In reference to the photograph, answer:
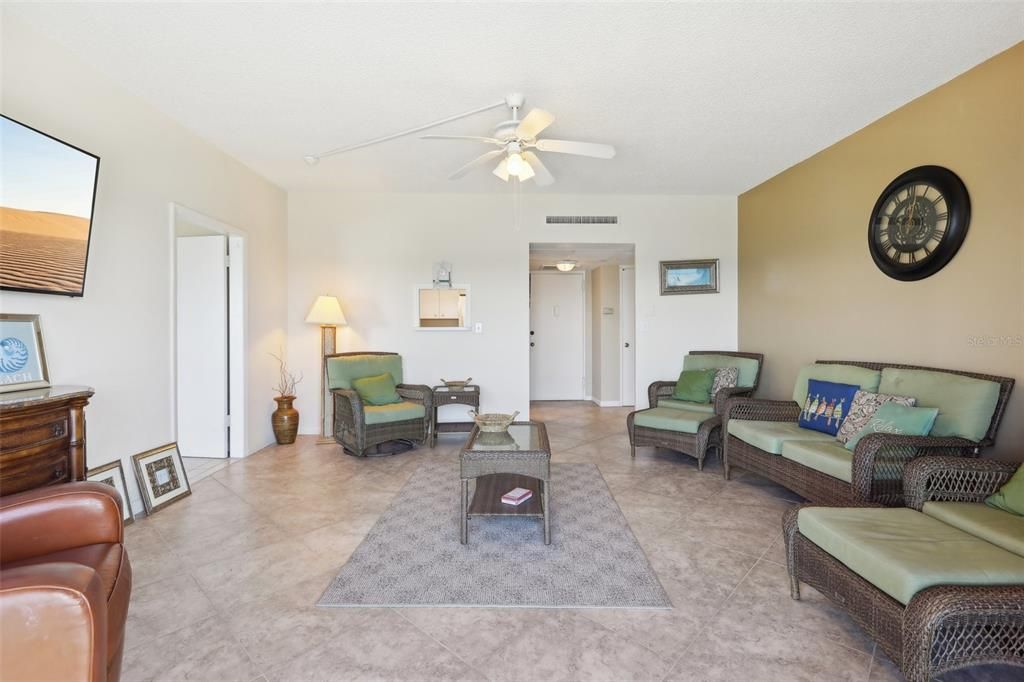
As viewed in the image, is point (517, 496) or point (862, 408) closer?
point (517, 496)

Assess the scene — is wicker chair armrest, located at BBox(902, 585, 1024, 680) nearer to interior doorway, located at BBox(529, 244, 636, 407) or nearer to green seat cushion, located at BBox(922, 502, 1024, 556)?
green seat cushion, located at BBox(922, 502, 1024, 556)

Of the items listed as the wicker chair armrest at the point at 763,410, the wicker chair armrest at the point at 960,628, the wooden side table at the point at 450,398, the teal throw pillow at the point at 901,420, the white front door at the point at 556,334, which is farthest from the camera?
the white front door at the point at 556,334

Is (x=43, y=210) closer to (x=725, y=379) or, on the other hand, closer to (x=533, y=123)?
(x=533, y=123)

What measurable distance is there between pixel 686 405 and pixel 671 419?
0.46 meters

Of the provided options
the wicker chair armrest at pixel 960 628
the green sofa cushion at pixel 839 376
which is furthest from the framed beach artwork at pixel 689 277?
the wicker chair armrest at pixel 960 628

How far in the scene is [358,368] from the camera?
174 inches

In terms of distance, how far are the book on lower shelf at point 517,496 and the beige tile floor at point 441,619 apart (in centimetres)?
67

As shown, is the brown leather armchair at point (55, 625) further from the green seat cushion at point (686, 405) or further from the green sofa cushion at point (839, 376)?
the green seat cushion at point (686, 405)

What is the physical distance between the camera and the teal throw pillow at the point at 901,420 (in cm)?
232

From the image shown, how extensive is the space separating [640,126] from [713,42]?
0.95 metres

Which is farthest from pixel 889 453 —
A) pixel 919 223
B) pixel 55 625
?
pixel 55 625

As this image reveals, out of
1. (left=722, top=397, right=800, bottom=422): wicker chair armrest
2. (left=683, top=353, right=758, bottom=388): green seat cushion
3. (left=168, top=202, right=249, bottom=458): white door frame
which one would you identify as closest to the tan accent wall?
(left=683, top=353, right=758, bottom=388): green seat cushion

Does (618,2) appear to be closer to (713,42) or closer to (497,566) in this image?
(713,42)

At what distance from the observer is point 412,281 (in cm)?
489
